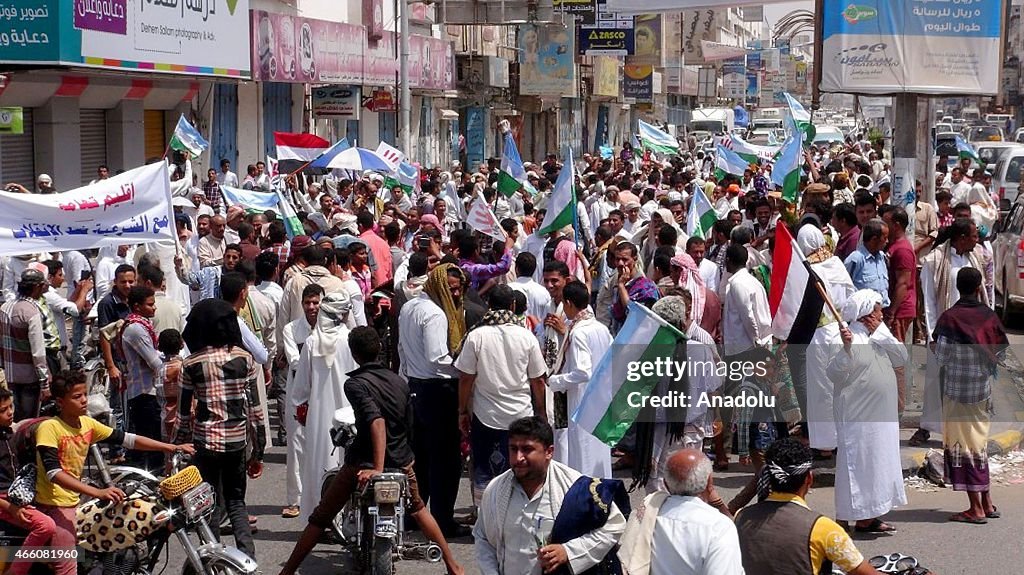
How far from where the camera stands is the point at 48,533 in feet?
21.2

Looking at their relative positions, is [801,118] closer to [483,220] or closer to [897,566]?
[483,220]

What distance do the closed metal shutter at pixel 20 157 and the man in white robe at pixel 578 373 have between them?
16.4m

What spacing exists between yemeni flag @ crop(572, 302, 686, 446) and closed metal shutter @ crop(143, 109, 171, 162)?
70.6 ft

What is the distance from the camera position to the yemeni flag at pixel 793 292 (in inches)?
343

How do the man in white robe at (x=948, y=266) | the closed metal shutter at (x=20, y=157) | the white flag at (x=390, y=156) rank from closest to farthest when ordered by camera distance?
1. the man in white robe at (x=948, y=266)
2. the white flag at (x=390, y=156)
3. the closed metal shutter at (x=20, y=157)

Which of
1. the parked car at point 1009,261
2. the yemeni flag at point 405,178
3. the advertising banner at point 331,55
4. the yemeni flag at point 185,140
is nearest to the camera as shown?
the parked car at point 1009,261

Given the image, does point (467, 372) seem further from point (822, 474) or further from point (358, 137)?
point (358, 137)

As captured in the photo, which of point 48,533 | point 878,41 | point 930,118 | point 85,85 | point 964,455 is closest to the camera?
point 48,533

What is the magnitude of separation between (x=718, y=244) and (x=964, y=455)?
434 cm

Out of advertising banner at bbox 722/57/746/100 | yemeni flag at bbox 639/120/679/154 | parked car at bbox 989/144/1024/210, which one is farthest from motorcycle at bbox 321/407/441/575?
advertising banner at bbox 722/57/746/100

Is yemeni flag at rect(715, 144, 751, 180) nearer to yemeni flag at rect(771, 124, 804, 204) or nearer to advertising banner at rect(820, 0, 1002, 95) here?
yemeni flag at rect(771, 124, 804, 204)

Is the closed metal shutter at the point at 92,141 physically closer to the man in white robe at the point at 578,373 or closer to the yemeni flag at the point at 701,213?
the yemeni flag at the point at 701,213

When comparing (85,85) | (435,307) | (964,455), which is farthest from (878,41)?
(85,85)

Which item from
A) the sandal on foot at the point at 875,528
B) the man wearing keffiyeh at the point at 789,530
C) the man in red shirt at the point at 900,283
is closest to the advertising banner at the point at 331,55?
the man in red shirt at the point at 900,283
